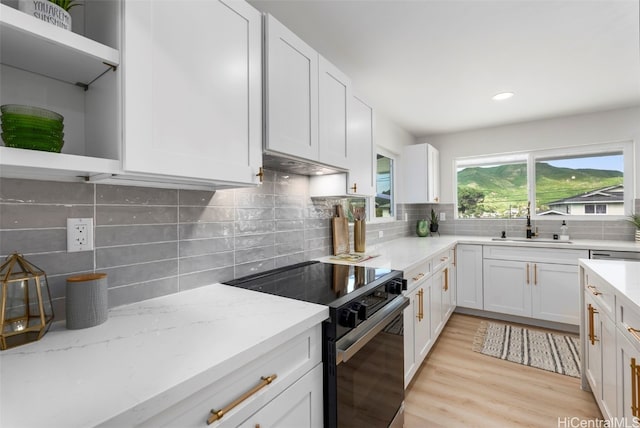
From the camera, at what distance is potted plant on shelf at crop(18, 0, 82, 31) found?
2.55 feet

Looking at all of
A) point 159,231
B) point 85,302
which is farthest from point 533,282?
point 85,302

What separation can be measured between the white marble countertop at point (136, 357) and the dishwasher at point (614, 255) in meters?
3.15

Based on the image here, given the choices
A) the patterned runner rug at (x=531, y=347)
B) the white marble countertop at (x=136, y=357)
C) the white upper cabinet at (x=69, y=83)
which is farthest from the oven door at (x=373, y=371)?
the patterned runner rug at (x=531, y=347)

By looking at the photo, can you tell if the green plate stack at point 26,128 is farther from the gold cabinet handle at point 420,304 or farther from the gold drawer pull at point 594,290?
the gold drawer pull at point 594,290

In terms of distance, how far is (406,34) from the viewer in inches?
73.8

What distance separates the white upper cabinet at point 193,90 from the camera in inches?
35.4

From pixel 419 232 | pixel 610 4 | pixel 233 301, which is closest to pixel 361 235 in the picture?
pixel 233 301

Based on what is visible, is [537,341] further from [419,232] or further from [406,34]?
[406,34]

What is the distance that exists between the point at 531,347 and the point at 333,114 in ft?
9.11

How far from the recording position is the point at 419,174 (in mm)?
3840

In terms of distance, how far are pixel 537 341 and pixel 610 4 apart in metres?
2.73

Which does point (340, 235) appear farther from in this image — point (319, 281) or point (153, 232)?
point (153, 232)

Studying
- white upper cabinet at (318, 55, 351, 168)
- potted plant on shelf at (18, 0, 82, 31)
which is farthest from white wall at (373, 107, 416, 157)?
potted plant on shelf at (18, 0, 82, 31)

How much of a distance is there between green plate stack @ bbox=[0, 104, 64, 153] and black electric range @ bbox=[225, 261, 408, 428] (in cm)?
94
